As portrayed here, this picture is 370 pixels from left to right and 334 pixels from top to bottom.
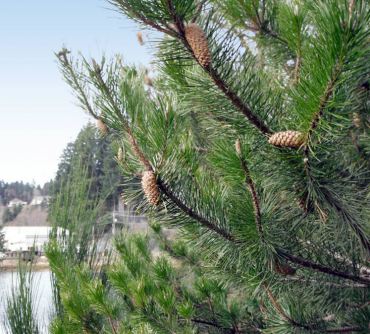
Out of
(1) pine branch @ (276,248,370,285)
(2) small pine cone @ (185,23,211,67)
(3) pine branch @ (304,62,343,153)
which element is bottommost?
(1) pine branch @ (276,248,370,285)

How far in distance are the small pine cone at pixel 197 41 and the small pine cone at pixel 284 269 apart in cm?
76

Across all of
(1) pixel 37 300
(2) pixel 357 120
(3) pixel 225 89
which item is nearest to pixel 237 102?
(3) pixel 225 89

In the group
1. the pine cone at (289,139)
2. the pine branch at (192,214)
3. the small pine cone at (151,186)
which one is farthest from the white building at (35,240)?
the pine cone at (289,139)

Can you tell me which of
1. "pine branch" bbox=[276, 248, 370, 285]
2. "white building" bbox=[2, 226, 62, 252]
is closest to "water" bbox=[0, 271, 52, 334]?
"white building" bbox=[2, 226, 62, 252]

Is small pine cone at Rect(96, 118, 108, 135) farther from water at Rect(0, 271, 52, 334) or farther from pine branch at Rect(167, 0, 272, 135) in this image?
water at Rect(0, 271, 52, 334)

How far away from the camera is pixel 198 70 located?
4.60ft

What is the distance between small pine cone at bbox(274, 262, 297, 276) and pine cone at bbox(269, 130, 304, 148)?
54 centimetres

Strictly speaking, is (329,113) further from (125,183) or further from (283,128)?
(125,183)

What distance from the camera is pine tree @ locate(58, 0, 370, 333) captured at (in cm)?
108

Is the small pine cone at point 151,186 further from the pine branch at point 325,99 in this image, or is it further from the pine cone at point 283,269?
the pine cone at point 283,269

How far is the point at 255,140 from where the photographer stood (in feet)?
4.50

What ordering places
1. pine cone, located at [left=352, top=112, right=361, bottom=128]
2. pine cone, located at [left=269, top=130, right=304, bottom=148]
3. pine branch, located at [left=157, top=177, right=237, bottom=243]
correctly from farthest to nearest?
pine cone, located at [left=352, top=112, right=361, bottom=128] → pine branch, located at [left=157, top=177, right=237, bottom=243] → pine cone, located at [left=269, top=130, right=304, bottom=148]

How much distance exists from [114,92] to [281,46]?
3.53ft

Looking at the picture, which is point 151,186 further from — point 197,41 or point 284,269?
point 284,269
